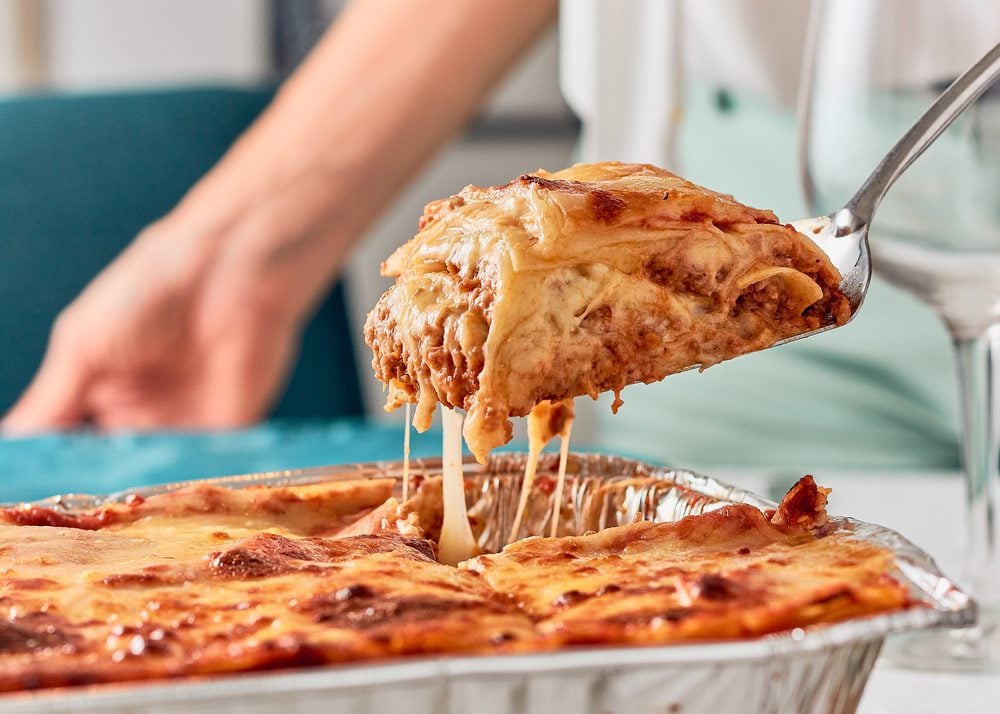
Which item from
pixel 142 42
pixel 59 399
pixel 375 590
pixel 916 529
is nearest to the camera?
pixel 375 590

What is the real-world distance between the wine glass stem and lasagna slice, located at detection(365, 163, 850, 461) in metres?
0.19

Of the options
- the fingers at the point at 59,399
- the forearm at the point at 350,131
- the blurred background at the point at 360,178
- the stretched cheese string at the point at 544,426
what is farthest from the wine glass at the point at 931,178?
the fingers at the point at 59,399

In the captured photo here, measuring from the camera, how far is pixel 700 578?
64 centimetres

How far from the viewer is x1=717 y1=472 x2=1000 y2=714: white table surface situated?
805 mm

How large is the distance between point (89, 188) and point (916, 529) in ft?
8.35

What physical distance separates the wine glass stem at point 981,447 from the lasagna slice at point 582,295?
7.6 inches

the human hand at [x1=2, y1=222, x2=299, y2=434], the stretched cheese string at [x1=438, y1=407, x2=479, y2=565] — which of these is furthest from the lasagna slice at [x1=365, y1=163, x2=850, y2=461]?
the human hand at [x1=2, y1=222, x2=299, y2=434]

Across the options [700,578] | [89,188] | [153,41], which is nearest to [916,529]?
[700,578]

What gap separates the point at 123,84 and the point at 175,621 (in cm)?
319

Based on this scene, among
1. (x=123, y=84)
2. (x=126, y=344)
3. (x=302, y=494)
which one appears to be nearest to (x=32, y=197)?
(x=123, y=84)

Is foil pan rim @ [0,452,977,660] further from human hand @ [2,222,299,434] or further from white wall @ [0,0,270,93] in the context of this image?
white wall @ [0,0,270,93]

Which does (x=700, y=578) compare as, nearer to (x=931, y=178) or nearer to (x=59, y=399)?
(x=931, y=178)

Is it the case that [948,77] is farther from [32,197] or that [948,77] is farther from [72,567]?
[32,197]

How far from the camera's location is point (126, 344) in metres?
2.29
